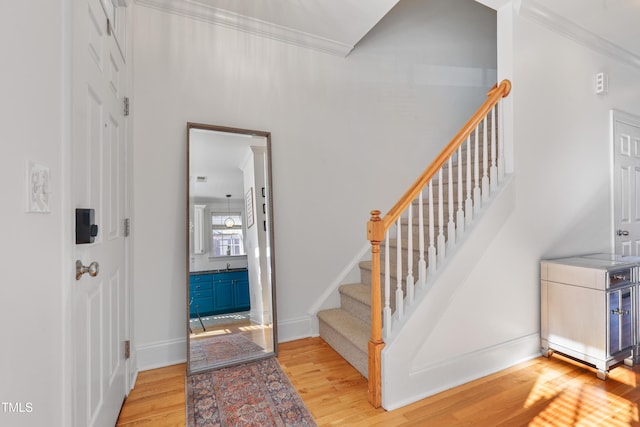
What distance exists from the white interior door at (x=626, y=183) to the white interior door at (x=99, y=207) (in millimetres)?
4136

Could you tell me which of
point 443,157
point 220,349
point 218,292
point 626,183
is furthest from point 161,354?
point 626,183

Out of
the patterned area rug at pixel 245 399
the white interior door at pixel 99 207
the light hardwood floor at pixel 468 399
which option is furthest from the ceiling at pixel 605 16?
the patterned area rug at pixel 245 399

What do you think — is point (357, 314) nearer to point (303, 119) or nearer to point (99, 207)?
point (303, 119)

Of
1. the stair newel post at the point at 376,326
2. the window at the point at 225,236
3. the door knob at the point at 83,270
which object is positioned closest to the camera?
the door knob at the point at 83,270

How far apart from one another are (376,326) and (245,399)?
35.8 inches

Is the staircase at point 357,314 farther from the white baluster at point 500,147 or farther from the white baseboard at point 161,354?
the white baseboard at point 161,354

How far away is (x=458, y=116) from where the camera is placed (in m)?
3.62

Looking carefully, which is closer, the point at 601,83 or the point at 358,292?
the point at 358,292

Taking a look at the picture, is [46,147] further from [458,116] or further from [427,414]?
[458,116]

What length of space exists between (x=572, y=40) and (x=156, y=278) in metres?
3.97

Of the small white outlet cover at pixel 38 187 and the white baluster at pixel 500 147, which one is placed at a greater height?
the white baluster at pixel 500 147

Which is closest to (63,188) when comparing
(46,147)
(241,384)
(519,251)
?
(46,147)

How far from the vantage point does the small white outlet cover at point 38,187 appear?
0.76 meters

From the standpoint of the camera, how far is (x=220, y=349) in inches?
91.5
